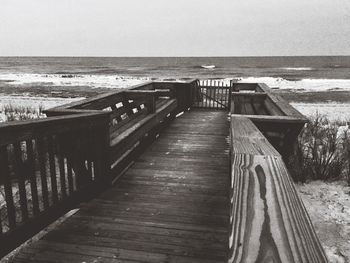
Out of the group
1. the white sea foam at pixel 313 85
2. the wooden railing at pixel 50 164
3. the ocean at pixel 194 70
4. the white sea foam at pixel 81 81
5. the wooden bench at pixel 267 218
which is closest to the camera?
the wooden bench at pixel 267 218

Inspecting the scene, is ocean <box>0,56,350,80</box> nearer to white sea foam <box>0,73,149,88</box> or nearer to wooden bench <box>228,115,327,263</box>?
white sea foam <box>0,73,149,88</box>

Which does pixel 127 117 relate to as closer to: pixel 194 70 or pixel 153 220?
pixel 153 220

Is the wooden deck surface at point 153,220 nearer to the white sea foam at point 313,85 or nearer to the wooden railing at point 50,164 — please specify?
the wooden railing at point 50,164

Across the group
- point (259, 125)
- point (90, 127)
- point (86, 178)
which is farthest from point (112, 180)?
point (259, 125)

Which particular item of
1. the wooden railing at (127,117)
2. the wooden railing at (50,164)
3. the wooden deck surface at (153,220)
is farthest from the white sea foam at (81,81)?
the wooden railing at (50,164)

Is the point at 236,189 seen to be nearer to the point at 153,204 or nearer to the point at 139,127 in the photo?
the point at 153,204

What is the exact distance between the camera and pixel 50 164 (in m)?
3.02

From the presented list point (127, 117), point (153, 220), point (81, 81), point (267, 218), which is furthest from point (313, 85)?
point (267, 218)

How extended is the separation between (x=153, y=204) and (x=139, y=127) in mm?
1634

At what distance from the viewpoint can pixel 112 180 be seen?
14.0ft

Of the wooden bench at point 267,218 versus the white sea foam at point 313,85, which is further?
the white sea foam at point 313,85

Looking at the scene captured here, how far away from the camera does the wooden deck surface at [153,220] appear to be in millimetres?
2703

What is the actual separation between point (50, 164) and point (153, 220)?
1123 millimetres

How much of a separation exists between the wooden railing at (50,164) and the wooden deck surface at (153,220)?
19 cm
